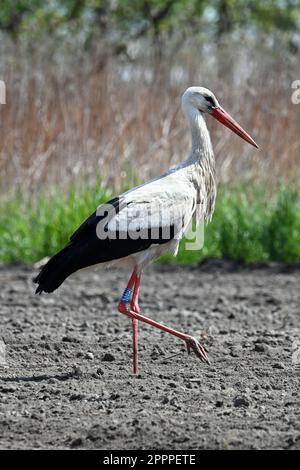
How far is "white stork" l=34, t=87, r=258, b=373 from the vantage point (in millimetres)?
5496

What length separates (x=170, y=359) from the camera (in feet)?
18.8

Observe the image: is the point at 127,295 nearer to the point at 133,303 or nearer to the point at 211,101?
the point at 133,303

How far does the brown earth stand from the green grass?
1342mm

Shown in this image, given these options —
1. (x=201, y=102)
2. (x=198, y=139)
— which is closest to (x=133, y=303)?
(x=198, y=139)

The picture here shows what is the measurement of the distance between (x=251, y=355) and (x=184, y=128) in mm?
6199

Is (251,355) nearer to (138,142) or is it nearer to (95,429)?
(95,429)

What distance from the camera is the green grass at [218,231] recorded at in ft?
33.6

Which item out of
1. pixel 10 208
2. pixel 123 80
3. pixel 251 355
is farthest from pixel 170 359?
pixel 123 80

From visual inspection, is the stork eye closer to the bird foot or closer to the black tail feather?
the black tail feather

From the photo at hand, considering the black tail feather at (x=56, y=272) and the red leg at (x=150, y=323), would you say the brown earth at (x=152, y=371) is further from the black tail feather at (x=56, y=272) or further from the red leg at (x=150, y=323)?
the black tail feather at (x=56, y=272)

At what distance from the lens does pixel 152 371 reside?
17.7ft

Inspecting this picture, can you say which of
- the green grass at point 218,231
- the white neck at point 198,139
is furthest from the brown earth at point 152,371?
the green grass at point 218,231

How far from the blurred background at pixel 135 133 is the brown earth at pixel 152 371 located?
1.57 meters

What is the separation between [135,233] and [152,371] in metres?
0.77
